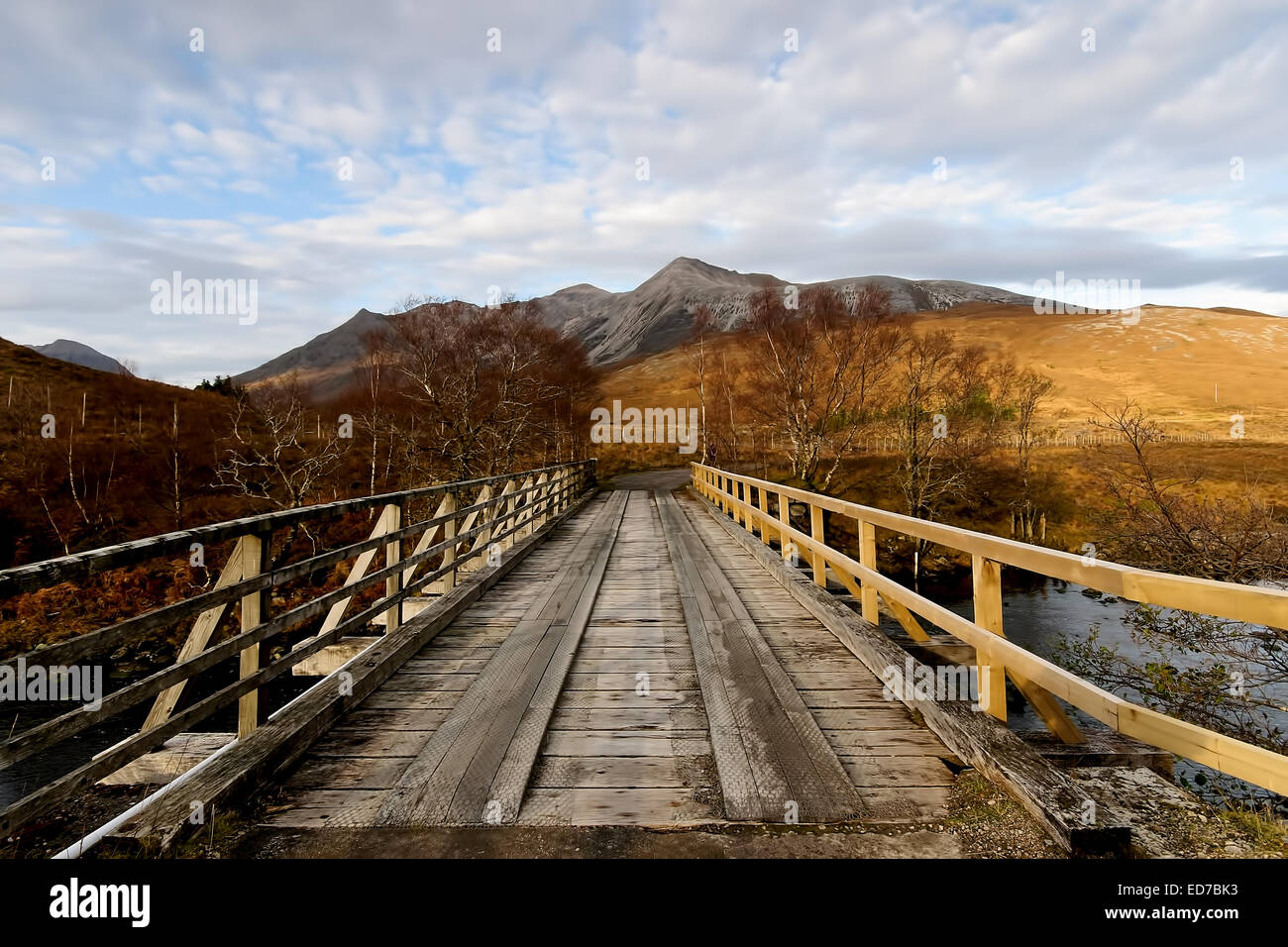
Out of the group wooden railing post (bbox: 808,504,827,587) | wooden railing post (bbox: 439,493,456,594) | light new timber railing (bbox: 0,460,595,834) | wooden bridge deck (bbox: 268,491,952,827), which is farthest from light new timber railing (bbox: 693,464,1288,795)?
wooden railing post (bbox: 439,493,456,594)

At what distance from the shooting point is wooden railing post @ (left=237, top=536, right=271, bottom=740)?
326cm

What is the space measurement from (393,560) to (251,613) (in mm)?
2177

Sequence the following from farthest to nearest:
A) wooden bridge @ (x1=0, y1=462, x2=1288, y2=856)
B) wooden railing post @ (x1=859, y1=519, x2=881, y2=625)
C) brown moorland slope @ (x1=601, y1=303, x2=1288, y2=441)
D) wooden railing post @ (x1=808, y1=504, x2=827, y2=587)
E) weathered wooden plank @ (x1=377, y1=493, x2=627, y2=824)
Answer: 1. brown moorland slope @ (x1=601, y1=303, x2=1288, y2=441)
2. wooden railing post @ (x1=808, y1=504, x2=827, y2=587)
3. wooden railing post @ (x1=859, y1=519, x2=881, y2=625)
4. weathered wooden plank @ (x1=377, y1=493, x2=627, y2=824)
5. wooden bridge @ (x1=0, y1=462, x2=1288, y2=856)

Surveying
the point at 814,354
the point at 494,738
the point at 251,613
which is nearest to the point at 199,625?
the point at 251,613

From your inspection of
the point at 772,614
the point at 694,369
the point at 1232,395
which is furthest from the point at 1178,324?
the point at 772,614

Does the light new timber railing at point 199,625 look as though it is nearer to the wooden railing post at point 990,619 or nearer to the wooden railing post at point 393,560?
the wooden railing post at point 393,560

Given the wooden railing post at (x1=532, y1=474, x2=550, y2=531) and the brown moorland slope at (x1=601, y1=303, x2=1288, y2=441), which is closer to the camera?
the wooden railing post at (x1=532, y1=474, x2=550, y2=531)

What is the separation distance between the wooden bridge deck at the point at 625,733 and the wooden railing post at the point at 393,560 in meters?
0.44

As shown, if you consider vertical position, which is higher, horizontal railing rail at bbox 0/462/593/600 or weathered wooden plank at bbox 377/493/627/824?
horizontal railing rail at bbox 0/462/593/600

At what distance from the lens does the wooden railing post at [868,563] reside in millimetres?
4852

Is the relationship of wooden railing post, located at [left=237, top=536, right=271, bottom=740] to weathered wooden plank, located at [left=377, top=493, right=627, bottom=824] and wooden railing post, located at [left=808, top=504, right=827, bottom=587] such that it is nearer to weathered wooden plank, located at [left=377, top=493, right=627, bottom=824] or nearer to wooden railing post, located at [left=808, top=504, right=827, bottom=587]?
weathered wooden plank, located at [left=377, top=493, right=627, bottom=824]

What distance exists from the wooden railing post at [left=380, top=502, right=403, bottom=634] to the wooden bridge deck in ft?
1.46

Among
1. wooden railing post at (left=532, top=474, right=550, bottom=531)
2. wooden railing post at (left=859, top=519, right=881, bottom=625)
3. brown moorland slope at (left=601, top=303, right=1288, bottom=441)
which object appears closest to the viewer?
wooden railing post at (left=859, top=519, right=881, bottom=625)
